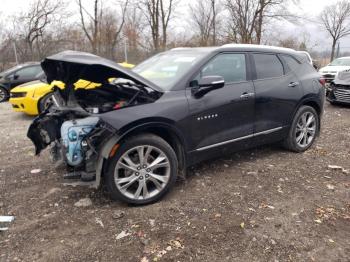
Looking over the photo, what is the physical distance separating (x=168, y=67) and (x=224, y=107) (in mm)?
914

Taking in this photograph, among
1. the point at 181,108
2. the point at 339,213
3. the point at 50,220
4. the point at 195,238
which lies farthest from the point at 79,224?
the point at 339,213

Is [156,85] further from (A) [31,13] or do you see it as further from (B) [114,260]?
(A) [31,13]

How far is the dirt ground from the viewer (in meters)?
2.76

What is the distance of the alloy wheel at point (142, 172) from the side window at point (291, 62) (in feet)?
8.75

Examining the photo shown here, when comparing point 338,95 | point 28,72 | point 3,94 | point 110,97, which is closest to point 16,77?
point 28,72

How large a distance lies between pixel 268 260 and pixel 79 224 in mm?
1822

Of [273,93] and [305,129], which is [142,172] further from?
[305,129]

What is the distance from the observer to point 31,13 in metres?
28.0

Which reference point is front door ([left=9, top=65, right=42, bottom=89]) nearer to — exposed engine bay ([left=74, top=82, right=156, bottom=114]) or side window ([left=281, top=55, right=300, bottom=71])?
exposed engine bay ([left=74, top=82, right=156, bottom=114])

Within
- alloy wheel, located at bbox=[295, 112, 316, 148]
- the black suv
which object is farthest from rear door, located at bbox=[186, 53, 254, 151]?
the black suv

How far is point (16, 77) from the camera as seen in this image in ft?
39.7

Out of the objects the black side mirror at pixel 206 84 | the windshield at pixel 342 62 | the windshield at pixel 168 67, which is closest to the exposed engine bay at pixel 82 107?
the windshield at pixel 168 67

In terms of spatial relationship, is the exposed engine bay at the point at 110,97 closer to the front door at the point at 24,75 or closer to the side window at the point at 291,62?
the side window at the point at 291,62

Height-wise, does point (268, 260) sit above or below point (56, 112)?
below
